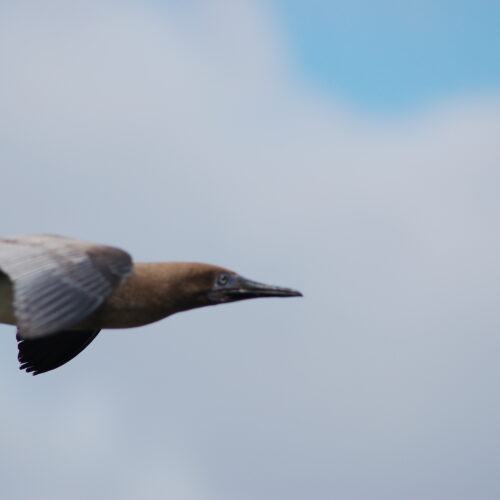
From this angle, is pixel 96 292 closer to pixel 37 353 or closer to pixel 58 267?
pixel 58 267

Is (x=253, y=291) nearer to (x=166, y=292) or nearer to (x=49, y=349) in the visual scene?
(x=166, y=292)

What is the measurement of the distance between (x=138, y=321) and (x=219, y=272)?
3.42 feet

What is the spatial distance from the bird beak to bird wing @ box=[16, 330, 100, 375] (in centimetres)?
229

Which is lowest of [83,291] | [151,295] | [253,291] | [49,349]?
[49,349]

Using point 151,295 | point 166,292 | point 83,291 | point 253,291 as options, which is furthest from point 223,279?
point 83,291

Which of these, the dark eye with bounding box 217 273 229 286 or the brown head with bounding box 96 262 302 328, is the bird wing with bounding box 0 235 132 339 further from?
the dark eye with bounding box 217 273 229 286

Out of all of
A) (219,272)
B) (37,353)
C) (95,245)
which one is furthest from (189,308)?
(37,353)

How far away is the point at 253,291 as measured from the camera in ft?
39.5

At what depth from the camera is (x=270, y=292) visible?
12031 mm

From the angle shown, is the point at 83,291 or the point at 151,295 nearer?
the point at 83,291

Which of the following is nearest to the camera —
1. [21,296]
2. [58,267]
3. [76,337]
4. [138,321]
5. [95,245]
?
[21,296]

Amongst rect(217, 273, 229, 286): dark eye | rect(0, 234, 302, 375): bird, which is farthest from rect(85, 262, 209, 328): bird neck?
rect(217, 273, 229, 286): dark eye

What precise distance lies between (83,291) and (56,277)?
28 cm

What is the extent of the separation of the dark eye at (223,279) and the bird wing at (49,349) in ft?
7.40
